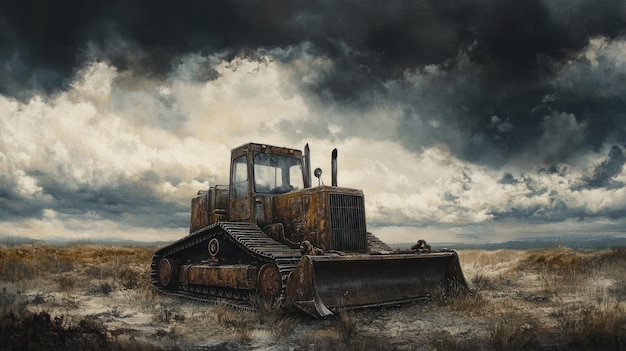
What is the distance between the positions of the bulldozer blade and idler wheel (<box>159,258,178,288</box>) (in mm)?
4579

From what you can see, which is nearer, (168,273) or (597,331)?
(597,331)

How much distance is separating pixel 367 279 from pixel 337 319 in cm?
149

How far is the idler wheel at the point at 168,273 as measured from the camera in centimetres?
1159

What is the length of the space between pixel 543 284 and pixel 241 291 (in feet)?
24.1

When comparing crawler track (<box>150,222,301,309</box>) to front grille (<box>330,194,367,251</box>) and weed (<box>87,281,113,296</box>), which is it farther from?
weed (<box>87,281,113,296</box>)

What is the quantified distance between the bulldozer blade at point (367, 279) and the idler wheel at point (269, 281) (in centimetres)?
51

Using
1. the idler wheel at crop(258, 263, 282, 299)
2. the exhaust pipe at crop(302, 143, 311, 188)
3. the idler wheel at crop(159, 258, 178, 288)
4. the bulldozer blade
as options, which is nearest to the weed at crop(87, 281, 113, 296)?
the idler wheel at crop(159, 258, 178, 288)

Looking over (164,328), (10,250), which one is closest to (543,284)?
(164,328)

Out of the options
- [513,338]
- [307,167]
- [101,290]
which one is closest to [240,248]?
[307,167]

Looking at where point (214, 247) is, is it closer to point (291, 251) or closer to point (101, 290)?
point (291, 251)

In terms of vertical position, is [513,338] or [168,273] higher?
[168,273]

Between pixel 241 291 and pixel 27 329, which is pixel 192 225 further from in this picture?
pixel 27 329

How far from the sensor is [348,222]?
934 cm

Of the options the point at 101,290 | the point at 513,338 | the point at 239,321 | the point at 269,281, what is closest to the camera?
the point at 513,338
